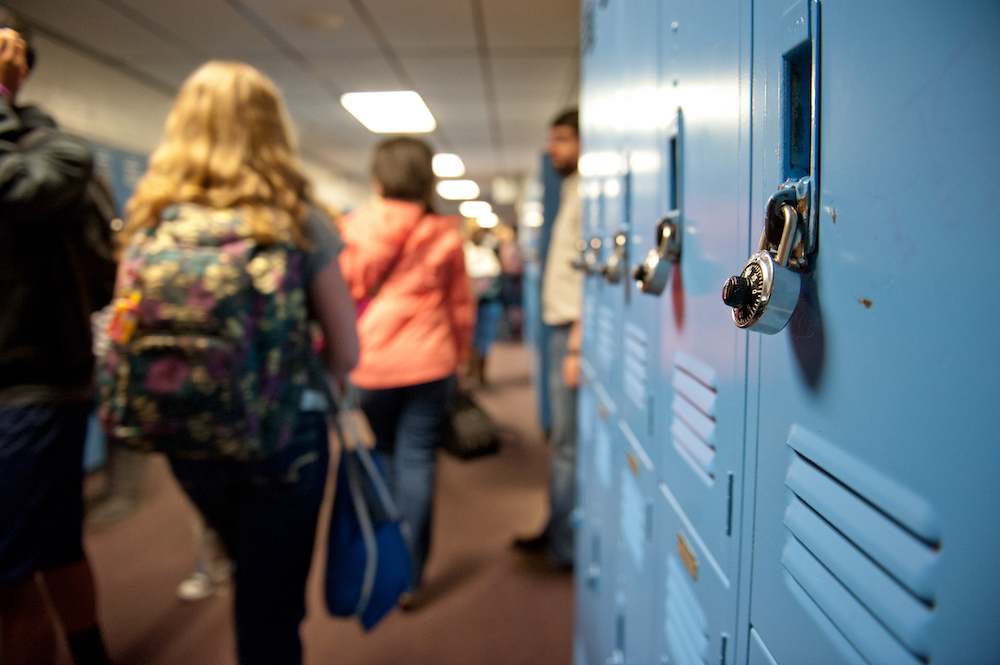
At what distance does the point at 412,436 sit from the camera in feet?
5.87

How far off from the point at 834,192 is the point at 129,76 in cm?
230

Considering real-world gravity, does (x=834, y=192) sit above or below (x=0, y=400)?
above

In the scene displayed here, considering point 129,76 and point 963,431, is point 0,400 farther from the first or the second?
point 129,76

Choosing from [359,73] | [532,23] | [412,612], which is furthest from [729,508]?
[359,73]

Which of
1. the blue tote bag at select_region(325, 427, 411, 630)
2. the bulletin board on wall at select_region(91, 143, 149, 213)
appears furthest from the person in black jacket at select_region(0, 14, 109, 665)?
the bulletin board on wall at select_region(91, 143, 149, 213)

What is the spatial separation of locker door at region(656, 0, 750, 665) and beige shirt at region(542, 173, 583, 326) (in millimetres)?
1182

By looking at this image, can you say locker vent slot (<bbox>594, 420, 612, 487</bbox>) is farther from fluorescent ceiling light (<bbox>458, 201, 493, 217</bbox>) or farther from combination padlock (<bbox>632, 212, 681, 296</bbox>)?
fluorescent ceiling light (<bbox>458, 201, 493, 217</bbox>)

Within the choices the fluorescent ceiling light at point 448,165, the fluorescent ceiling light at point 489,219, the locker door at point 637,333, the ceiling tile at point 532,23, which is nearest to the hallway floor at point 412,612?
the locker door at point 637,333

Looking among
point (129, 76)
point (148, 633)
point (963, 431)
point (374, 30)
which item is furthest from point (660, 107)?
point (374, 30)

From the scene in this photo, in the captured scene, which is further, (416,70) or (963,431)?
(416,70)

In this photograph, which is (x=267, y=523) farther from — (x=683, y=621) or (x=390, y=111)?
(x=390, y=111)

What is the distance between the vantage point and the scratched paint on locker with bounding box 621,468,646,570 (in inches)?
32.7

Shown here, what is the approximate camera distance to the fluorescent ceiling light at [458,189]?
9531 mm

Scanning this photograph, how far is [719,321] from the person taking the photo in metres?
0.51
